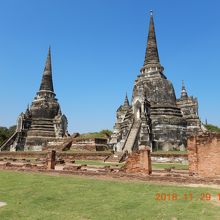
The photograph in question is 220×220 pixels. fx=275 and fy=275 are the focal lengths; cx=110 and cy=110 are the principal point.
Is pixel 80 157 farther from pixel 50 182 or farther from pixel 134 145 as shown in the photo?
pixel 50 182

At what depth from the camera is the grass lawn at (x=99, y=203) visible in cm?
693

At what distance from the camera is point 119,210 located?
742 centimetres

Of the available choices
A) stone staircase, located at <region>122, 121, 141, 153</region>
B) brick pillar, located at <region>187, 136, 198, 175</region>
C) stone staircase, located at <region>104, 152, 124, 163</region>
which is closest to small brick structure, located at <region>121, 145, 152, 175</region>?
brick pillar, located at <region>187, 136, 198, 175</region>

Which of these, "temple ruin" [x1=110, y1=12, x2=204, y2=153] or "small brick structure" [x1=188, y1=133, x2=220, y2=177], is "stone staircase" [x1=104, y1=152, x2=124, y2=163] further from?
"small brick structure" [x1=188, y1=133, x2=220, y2=177]

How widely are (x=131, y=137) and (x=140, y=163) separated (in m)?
17.2

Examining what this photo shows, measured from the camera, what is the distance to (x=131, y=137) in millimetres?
30812

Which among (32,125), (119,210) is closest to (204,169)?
(119,210)

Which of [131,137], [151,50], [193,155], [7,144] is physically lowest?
[193,155]

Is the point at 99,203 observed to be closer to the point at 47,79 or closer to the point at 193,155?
the point at 193,155

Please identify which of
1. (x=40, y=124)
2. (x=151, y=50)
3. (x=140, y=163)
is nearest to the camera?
(x=140, y=163)

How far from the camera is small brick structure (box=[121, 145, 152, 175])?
13.4 m

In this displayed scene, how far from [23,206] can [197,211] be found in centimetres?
488

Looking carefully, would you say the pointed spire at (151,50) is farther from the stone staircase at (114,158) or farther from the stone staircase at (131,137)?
the stone staircase at (114,158)

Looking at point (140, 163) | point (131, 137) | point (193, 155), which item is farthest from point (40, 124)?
point (193, 155)
